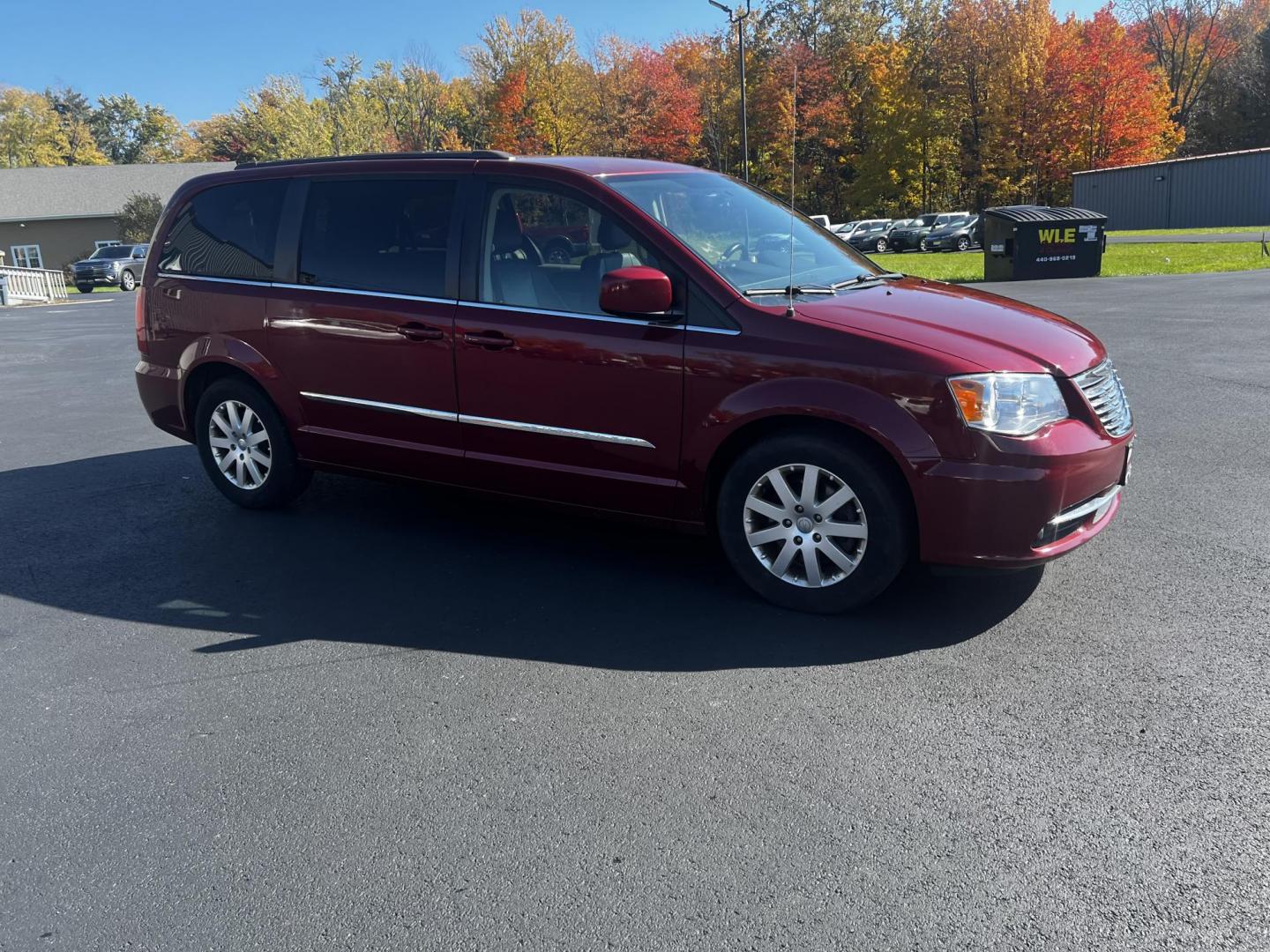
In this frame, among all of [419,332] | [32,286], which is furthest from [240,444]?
[32,286]

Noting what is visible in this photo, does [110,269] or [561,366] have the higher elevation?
[110,269]

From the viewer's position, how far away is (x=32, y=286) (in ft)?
112

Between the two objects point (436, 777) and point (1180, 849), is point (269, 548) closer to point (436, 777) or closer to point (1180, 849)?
point (436, 777)

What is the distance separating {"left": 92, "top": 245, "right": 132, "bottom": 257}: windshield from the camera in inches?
1633

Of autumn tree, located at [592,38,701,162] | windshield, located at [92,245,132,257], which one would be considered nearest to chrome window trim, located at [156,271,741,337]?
windshield, located at [92,245,132,257]

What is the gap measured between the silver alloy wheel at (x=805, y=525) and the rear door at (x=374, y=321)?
1.66 metres

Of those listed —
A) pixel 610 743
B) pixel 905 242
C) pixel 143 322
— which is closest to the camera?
pixel 610 743

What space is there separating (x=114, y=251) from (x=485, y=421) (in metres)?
42.6

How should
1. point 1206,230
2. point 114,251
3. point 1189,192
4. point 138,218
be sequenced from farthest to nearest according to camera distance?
point 138,218
point 1189,192
point 114,251
point 1206,230

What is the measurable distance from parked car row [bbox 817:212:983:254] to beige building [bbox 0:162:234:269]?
35.3m

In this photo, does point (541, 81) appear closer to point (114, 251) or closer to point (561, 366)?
point (114, 251)

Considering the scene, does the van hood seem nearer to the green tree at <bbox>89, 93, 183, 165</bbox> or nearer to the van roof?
the van roof

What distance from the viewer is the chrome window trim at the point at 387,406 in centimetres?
525

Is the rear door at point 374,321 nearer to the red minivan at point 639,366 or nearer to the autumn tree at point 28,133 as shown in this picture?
the red minivan at point 639,366
